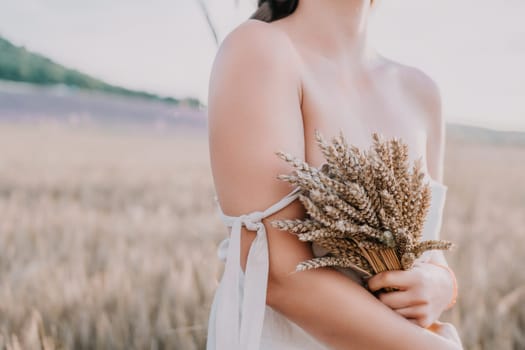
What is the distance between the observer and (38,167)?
18.5ft

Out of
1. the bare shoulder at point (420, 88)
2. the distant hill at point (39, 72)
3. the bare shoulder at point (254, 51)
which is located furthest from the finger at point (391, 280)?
the distant hill at point (39, 72)

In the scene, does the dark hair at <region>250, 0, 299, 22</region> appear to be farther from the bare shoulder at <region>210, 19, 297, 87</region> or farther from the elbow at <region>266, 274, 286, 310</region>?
the elbow at <region>266, 274, 286, 310</region>

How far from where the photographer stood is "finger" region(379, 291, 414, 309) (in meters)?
1.02

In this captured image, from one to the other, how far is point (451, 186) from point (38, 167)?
394cm

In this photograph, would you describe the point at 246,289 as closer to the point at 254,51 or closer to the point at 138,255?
the point at 254,51

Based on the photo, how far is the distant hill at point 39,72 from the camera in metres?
11.5

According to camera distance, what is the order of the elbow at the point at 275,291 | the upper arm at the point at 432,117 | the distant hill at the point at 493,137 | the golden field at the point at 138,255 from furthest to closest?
the distant hill at the point at 493,137, the golden field at the point at 138,255, the upper arm at the point at 432,117, the elbow at the point at 275,291

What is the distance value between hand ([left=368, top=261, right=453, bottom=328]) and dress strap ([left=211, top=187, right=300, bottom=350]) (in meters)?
0.20

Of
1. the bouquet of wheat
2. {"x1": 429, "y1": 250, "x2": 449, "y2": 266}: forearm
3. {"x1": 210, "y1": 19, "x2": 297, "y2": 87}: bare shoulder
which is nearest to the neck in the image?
{"x1": 210, "y1": 19, "x2": 297, "y2": 87}: bare shoulder

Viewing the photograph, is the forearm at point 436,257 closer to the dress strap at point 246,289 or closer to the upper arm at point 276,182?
the upper arm at point 276,182

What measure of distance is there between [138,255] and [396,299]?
1.78 metres

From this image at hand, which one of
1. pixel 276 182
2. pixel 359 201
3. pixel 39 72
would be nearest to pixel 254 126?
pixel 276 182

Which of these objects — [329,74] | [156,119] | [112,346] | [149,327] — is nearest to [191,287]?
[149,327]

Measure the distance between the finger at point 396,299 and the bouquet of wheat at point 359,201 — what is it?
9 cm
